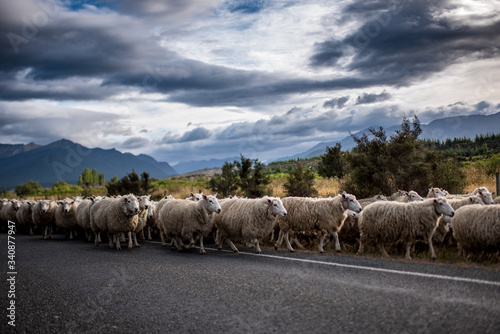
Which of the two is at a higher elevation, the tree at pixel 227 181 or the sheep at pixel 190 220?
the tree at pixel 227 181

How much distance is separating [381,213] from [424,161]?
10.4m

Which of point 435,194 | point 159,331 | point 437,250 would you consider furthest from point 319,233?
Answer: point 159,331

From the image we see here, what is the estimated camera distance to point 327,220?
11414 mm

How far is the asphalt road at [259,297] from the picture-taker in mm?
4730

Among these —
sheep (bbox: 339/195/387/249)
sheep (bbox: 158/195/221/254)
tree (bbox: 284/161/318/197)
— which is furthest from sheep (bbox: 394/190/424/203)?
Answer: tree (bbox: 284/161/318/197)

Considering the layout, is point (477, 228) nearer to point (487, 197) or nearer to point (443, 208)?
point (443, 208)

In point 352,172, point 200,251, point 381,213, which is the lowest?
point 200,251

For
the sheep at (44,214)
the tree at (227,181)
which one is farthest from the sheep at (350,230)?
the sheep at (44,214)

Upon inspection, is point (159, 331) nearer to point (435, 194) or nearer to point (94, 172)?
point (435, 194)

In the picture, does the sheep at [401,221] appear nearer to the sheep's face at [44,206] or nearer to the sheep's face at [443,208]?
the sheep's face at [443,208]

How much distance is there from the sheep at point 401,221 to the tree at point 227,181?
15.9 metres

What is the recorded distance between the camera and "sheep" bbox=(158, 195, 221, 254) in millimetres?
12047

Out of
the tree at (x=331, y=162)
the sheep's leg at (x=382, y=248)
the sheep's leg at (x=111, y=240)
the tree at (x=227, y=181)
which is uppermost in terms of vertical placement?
the tree at (x=331, y=162)

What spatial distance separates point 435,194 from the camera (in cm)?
1352
